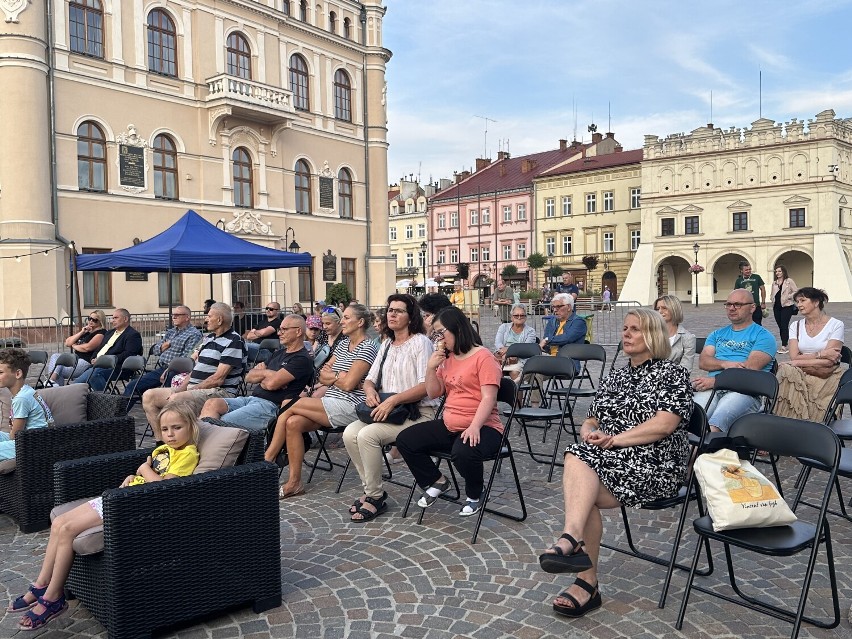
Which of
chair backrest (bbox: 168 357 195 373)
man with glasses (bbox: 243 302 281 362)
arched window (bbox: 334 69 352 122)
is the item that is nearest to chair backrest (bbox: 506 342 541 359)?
chair backrest (bbox: 168 357 195 373)

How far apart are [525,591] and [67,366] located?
27.8 ft

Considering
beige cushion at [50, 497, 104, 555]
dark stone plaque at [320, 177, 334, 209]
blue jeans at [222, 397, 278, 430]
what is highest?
dark stone plaque at [320, 177, 334, 209]

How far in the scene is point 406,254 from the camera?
73562 mm

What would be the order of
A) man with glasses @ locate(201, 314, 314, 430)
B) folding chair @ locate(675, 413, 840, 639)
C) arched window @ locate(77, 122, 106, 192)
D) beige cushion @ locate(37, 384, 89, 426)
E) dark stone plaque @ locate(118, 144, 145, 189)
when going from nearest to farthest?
folding chair @ locate(675, 413, 840, 639), beige cushion @ locate(37, 384, 89, 426), man with glasses @ locate(201, 314, 314, 430), arched window @ locate(77, 122, 106, 192), dark stone plaque @ locate(118, 144, 145, 189)

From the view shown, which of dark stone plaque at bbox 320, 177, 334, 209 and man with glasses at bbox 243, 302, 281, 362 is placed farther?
dark stone plaque at bbox 320, 177, 334, 209

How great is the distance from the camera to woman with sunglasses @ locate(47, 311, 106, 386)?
33.1 ft

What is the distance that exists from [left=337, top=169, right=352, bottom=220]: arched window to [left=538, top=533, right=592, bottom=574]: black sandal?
29.8 m

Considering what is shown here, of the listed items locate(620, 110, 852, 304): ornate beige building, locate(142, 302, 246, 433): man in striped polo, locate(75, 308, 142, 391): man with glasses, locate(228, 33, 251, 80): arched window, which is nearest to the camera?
locate(142, 302, 246, 433): man in striped polo

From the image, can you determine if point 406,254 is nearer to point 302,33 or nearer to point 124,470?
point 302,33

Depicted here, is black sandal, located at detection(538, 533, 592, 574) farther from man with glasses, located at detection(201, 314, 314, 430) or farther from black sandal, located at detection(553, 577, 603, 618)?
man with glasses, located at detection(201, 314, 314, 430)

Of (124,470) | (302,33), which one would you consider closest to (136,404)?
(124,470)

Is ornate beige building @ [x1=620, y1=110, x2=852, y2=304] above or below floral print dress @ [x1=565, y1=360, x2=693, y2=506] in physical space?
above

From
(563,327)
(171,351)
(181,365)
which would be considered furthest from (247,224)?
(563,327)

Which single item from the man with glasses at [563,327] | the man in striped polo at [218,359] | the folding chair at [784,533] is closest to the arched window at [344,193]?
the man with glasses at [563,327]
